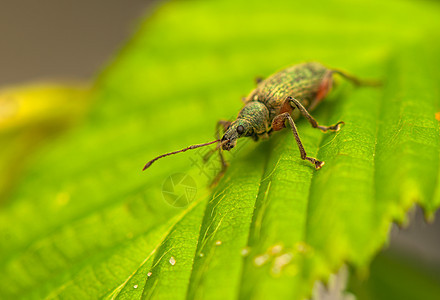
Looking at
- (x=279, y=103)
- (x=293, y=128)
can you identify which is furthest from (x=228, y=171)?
(x=279, y=103)

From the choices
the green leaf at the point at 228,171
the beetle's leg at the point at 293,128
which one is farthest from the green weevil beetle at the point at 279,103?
the green leaf at the point at 228,171

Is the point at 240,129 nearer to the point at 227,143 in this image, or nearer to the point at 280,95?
the point at 227,143

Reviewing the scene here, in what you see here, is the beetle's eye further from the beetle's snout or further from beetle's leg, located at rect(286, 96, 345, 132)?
beetle's leg, located at rect(286, 96, 345, 132)

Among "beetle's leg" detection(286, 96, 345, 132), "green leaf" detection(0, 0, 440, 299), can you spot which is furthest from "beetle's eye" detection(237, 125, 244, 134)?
"beetle's leg" detection(286, 96, 345, 132)

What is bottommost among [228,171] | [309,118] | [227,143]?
[228,171]

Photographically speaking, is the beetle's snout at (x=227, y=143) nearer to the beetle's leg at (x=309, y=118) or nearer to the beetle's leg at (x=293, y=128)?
the beetle's leg at (x=293, y=128)

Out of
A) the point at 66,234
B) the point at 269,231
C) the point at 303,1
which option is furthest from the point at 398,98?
the point at 66,234

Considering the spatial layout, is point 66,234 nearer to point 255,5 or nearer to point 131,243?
point 131,243
